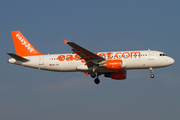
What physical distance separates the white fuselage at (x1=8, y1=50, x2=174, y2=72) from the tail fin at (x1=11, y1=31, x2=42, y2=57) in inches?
76.9

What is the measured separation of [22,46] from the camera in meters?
54.6

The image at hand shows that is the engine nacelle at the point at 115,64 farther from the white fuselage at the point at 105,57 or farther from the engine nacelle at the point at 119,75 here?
the engine nacelle at the point at 119,75

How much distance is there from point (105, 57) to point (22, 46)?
51.5 ft

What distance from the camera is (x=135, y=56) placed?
1871 inches

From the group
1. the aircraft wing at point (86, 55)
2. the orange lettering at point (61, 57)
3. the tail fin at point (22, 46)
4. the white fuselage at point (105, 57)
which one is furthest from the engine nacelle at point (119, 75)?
the tail fin at point (22, 46)

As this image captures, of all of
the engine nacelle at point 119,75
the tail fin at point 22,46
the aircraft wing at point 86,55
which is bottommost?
the engine nacelle at point 119,75

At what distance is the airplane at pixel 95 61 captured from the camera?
154 feet

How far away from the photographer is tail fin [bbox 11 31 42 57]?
53.9 m

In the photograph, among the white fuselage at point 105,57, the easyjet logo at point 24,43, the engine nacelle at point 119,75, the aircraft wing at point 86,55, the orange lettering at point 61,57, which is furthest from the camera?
the easyjet logo at point 24,43

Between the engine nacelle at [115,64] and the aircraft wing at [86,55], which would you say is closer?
the aircraft wing at [86,55]

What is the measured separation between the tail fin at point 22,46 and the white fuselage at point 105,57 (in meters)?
1.95

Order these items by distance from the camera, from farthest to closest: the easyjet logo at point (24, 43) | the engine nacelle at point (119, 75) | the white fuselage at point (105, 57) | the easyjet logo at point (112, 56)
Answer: the easyjet logo at point (24, 43) → the engine nacelle at point (119, 75) → the easyjet logo at point (112, 56) → the white fuselage at point (105, 57)

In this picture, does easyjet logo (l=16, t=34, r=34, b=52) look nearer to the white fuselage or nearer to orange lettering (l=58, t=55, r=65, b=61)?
the white fuselage

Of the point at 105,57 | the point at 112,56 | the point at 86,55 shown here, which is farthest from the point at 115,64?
the point at 86,55
